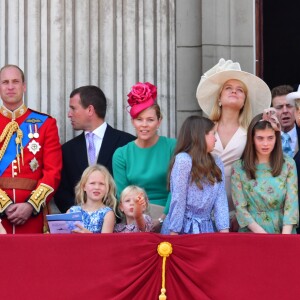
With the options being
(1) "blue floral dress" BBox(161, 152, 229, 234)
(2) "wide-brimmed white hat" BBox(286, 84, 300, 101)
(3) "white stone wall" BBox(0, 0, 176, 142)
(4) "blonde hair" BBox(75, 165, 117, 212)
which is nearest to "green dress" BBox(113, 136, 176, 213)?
(4) "blonde hair" BBox(75, 165, 117, 212)

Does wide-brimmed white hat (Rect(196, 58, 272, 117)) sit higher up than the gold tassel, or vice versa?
wide-brimmed white hat (Rect(196, 58, 272, 117))

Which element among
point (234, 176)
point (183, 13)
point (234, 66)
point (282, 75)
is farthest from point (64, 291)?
point (282, 75)

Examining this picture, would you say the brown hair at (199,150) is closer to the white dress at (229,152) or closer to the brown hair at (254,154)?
the brown hair at (254,154)

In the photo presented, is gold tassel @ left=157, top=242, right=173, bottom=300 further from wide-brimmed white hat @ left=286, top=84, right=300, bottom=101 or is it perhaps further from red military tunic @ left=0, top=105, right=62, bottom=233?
wide-brimmed white hat @ left=286, top=84, right=300, bottom=101

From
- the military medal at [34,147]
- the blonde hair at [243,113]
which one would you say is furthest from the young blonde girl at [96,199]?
the blonde hair at [243,113]

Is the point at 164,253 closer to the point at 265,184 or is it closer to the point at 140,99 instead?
the point at 265,184

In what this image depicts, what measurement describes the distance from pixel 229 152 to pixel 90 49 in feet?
5.99

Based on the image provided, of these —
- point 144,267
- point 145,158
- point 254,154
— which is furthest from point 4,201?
point 254,154

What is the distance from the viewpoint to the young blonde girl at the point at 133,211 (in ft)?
28.2

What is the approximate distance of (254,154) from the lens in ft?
28.9

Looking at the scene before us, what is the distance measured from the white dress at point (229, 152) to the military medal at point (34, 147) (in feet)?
4.32

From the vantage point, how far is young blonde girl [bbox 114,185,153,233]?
8586 millimetres

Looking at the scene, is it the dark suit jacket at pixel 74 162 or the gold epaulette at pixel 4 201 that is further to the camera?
the dark suit jacket at pixel 74 162

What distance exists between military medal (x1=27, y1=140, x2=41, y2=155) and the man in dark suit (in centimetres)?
34
